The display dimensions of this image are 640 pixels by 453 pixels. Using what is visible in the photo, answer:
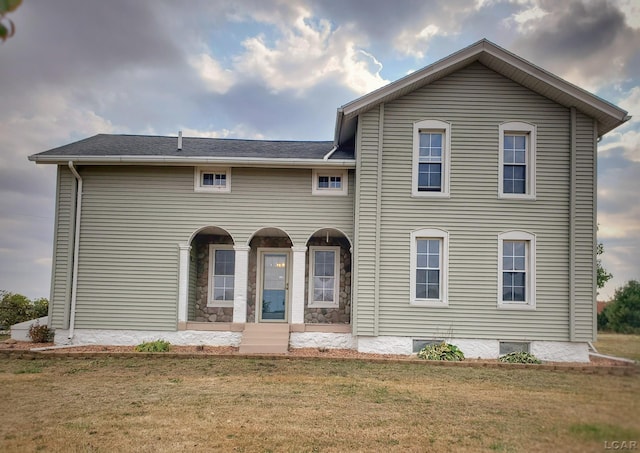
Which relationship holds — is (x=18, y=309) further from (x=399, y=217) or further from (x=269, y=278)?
(x=399, y=217)

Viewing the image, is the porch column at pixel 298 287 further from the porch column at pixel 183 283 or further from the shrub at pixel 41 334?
the shrub at pixel 41 334

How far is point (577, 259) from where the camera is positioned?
1104 cm

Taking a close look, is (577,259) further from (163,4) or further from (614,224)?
(163,4)

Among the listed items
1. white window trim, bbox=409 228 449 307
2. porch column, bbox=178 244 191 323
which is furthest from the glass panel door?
white window trim, bbox=409 228 449 307

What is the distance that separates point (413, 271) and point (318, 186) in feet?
10.1

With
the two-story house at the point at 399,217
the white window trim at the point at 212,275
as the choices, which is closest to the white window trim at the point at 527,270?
the two-story house at the point at 399,217

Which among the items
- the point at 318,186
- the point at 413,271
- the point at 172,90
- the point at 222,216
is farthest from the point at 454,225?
the point at 172,90

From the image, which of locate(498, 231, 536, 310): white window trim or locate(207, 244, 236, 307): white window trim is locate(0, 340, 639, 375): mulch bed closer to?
locate(498, 231, 536, 310): white window trim

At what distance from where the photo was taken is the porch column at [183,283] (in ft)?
38.2

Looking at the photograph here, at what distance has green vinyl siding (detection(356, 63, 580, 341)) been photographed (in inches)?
434

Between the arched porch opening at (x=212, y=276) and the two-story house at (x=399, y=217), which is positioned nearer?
the two-story house at (x=399, y=217)

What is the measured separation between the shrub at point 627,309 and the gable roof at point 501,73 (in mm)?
9141

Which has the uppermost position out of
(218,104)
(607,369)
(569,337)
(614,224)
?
(218,104)

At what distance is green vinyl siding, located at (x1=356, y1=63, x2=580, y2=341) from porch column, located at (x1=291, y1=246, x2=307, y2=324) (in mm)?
1502
